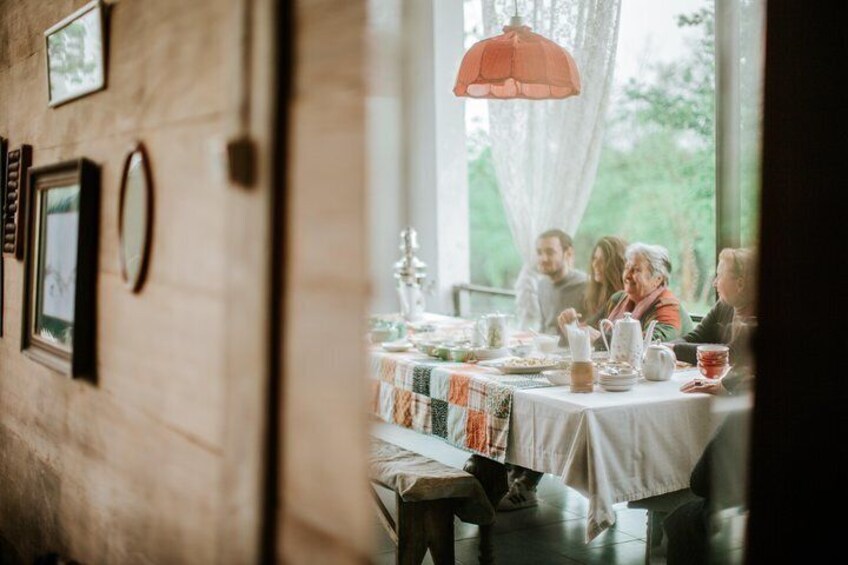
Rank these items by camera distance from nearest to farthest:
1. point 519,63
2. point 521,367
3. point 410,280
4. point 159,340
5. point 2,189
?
point 159,340
point 2,189
point 521,367
point 519,63
point 410,280

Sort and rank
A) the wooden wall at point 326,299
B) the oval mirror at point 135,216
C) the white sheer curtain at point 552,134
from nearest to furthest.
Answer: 1. the wooden wall at point 326,299
2. the oval mirror at point 135,216
3. the white sheer curtain at point 552,134

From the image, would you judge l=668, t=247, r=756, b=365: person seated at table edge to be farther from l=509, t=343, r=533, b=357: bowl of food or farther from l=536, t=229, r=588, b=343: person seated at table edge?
l=536, t=229, r=588, b=343: person seated at table edge

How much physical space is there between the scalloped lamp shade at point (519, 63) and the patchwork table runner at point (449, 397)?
4.18ft

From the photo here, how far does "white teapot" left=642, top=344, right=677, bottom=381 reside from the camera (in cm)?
323

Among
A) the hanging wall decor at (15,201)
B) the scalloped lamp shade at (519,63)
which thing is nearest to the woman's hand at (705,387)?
the scalloped lamp shade at (519,63)

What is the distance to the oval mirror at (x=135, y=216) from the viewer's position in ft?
6.39

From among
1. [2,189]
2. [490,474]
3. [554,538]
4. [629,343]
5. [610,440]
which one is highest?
[2,189]

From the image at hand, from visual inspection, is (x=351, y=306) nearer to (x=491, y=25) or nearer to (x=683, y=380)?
(x=683, y=380)

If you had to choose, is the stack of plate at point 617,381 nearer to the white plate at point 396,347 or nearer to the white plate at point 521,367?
the white plate at point 521,367

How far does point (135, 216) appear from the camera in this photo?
1991mm

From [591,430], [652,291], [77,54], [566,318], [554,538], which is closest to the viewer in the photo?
[77,54]

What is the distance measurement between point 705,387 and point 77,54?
2166mm

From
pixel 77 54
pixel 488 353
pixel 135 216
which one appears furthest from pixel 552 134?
pixel 135 216

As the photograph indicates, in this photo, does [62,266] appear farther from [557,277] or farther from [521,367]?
[557,277]
